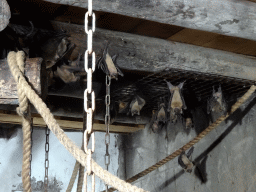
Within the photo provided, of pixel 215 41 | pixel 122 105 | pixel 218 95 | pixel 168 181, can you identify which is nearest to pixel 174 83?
pixel 218 95

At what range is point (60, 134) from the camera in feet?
3.47

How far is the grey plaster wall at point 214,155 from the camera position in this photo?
2842 mm

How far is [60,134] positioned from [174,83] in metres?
1.82

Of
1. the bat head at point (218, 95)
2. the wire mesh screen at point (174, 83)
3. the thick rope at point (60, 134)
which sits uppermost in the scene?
the wire mesh screen at point (174, 83)

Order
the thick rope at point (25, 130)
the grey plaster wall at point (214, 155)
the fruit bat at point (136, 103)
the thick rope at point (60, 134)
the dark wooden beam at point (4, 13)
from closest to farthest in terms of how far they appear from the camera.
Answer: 1. the thick rope at point (60, 134)
2. the thick rope at point (25, 130)
3. the dark wooden beam at point (4, 13)
4. the grey plaster wall at point (214, 155)
5. the fruit bat at point (136, 103)

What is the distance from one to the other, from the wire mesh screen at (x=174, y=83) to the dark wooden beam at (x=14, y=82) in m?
1.10

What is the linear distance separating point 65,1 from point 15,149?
12.2 feet

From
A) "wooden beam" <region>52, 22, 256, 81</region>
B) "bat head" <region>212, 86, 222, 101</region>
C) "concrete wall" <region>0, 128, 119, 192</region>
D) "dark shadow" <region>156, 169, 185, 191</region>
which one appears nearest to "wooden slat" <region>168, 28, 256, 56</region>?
"wooden beam" <region>52, 22, 256, 81</region>

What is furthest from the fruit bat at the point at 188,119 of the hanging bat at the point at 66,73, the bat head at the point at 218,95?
the hanging bat at the point at 66,73

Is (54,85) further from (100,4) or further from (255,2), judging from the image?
(255,2)

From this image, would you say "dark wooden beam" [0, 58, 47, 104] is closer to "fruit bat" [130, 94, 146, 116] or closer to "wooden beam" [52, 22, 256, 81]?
"wooden beam" [52, 22, 256, 81]

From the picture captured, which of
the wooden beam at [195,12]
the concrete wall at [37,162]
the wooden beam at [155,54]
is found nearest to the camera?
the wooden beam at [195,12]

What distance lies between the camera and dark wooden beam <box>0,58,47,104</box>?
3.98ft

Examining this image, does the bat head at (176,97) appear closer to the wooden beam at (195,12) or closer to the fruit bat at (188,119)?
the fruit bat at (188,119)
